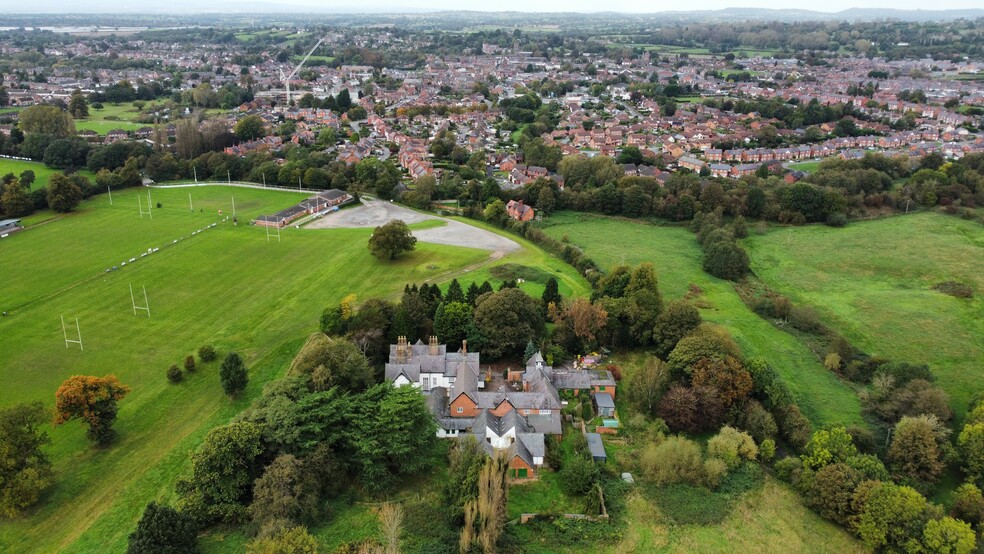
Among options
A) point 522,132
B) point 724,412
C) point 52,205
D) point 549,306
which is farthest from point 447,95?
point 724,412

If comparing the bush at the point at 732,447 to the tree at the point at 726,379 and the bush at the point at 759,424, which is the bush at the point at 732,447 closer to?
the bush at the point at 759,424

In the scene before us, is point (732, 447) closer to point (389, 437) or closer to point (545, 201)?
point (389, 437)

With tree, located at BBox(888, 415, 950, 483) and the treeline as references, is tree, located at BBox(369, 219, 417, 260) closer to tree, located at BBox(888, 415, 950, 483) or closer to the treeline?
the treeline

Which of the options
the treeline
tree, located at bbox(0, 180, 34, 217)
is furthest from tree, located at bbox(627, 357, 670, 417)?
tree, located at bbox(0, 180, 34, 217)

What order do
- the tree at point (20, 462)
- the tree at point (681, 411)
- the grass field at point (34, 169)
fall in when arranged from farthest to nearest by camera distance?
the grass field at point (34, 169), the tree at point (681, 411), the tree at point (20, 462)

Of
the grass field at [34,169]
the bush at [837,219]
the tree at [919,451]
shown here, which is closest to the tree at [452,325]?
the tree at [919,451]

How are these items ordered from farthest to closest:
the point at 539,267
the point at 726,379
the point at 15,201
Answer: the point at 15,201, the point at 539,267, the point at 726,379

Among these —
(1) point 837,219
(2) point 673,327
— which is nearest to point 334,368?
(2) point 673,327
